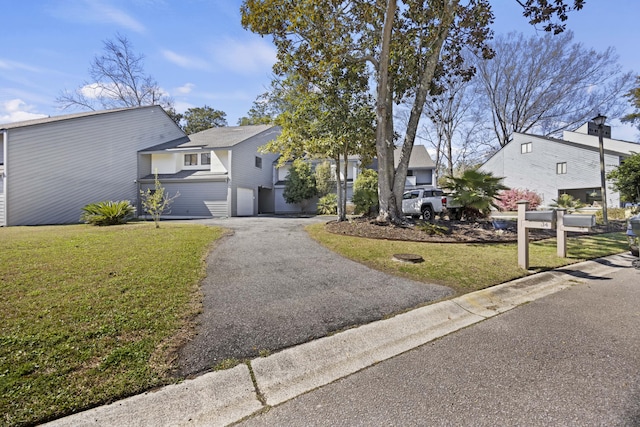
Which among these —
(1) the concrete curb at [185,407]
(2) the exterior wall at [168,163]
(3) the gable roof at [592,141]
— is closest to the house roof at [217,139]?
(2) the exterior wall at [168,163]

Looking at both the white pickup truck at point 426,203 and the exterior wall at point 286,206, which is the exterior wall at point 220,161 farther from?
the white pickup truck at point 426,203

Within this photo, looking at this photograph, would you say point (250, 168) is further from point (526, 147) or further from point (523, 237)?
point (526, 147)

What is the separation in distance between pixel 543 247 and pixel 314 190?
16178 mm

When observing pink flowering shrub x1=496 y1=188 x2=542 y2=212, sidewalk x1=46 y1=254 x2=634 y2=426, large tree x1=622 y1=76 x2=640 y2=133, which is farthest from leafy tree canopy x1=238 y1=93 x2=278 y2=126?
large tree x1=622 y1=76 x2=640 y2=133

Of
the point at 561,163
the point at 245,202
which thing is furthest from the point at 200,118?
the point at 561,163

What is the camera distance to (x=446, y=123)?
94.4ft

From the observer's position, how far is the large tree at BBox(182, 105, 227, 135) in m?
38.0

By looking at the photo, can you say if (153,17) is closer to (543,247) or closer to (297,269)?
(297,269)

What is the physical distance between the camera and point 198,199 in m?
19.2

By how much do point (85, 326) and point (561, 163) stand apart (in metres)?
31.1

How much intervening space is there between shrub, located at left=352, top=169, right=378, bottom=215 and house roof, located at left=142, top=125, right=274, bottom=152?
27.8ft

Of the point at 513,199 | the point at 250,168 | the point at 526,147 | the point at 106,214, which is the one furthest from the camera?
the point at 526,147

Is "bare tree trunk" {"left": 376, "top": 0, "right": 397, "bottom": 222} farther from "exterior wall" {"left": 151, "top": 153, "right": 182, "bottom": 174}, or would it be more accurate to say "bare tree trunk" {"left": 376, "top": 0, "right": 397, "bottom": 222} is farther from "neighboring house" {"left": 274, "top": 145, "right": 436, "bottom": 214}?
"exterior wall" {"left": 151, "top": 153, "right": 182, "bottom": 174}

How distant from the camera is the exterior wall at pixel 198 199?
18797 millimetres
